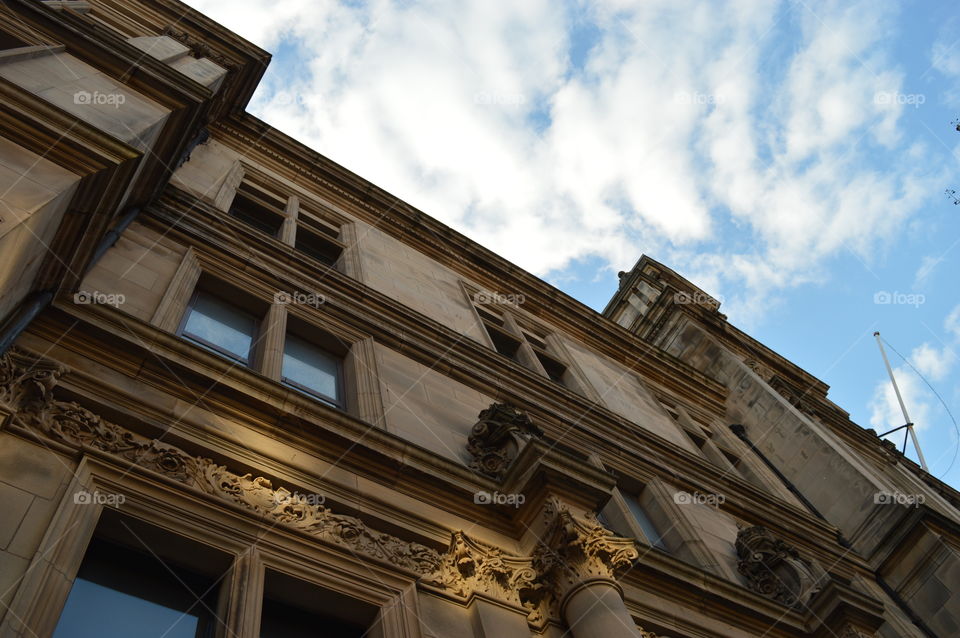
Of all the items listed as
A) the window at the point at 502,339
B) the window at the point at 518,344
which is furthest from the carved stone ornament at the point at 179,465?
the window at the point at 502,339

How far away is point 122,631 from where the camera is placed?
6.84 m

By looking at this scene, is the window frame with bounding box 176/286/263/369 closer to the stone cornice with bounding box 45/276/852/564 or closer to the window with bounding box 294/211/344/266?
the stone cornice with bounding box 45/276/852/564

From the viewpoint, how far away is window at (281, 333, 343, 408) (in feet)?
40.8

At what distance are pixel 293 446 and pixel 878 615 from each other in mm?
10709

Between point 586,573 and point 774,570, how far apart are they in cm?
687

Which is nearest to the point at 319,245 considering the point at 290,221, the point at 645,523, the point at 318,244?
the point at 318,244

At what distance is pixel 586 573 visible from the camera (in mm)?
9414

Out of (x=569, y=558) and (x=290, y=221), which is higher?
(x=290, y=221)

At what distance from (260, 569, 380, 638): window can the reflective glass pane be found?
848 mm

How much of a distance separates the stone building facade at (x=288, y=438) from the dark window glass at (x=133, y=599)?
25mm

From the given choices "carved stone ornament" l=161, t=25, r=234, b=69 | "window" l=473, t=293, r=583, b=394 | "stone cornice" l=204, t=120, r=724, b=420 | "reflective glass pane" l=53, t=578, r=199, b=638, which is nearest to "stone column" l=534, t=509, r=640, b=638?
"reflective glass pane" l=53, t=578, r=199, b=638

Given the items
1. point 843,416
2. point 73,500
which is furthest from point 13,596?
point 843,416

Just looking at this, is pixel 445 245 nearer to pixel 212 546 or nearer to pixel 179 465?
pixel 179 465

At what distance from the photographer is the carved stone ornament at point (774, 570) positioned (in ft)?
45.9
